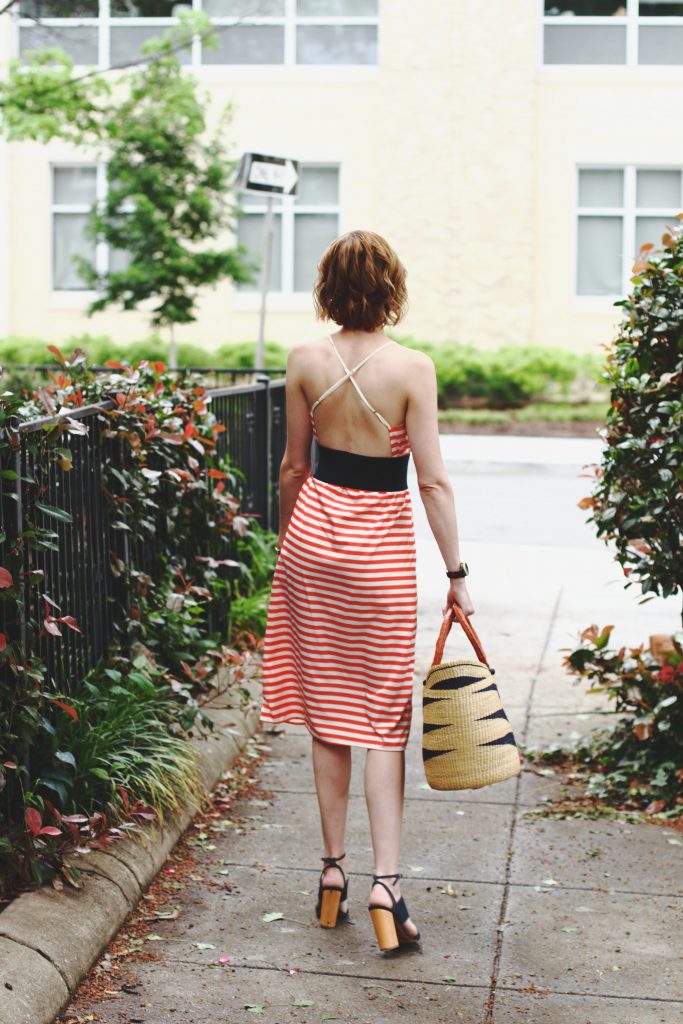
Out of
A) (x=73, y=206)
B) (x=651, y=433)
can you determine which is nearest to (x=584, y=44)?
(x=73, y=206)

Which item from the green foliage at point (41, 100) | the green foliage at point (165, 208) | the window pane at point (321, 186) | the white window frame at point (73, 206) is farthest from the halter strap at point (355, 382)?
the white window frame at point (73, 206)

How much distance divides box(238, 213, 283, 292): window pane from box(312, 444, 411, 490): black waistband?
67.4 feet

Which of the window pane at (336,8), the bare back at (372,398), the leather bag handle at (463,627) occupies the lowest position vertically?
the leather bag handle at (463,627)

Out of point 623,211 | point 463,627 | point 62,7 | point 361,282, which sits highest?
point 62,7

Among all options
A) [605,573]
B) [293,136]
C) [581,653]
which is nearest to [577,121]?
[293,136]

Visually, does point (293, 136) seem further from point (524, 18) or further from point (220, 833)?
point (220, 833)

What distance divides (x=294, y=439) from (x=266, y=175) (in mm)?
6582

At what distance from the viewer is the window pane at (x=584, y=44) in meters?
24.5

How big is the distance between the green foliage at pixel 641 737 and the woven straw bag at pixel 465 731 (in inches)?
58.6

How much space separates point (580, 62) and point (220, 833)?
2221cm

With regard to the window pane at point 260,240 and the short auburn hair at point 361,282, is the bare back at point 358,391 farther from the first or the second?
the window pane at point 260,240

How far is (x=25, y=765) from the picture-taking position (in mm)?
3941

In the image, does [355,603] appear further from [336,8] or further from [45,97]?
[336,8]

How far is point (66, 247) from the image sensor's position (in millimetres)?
25047
